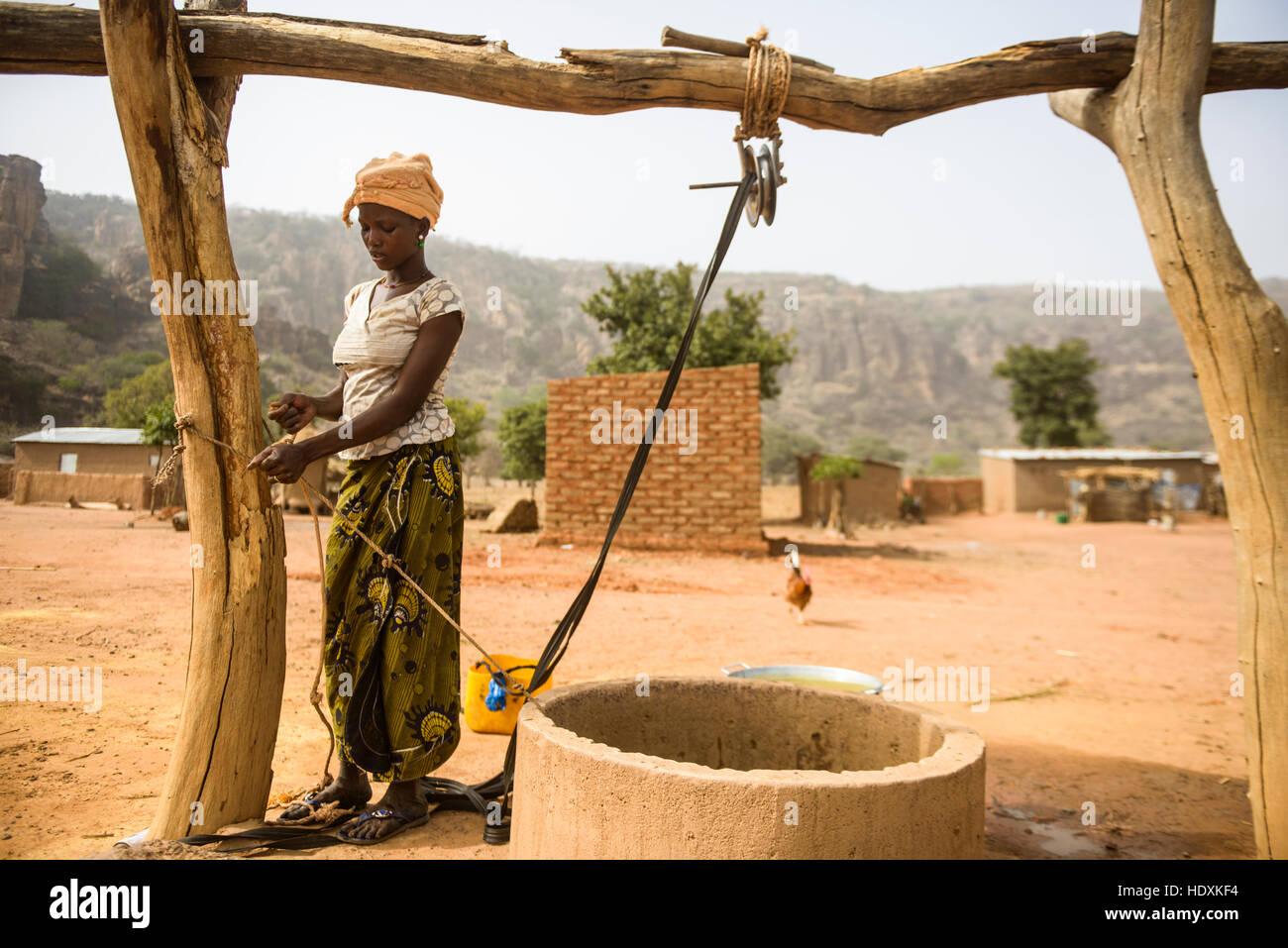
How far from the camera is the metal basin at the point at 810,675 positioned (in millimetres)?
3701

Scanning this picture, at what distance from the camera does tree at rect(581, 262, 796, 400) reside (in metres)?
20.8

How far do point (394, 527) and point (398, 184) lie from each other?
1.02 metres

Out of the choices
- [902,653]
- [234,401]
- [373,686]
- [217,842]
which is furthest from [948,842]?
[902,653]

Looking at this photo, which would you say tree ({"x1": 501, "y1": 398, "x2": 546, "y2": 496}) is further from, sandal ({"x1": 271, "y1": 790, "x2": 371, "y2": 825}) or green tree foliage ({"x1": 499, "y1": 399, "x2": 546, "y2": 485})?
sandal ({"x1": 271, "y1": 790, "x2": 371, "y2": 825})

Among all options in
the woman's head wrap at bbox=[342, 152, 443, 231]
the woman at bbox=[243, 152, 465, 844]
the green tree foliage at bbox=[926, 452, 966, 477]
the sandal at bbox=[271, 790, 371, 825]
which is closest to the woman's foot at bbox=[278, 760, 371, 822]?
the sandal at bbox=[271, 790, 371, 825]

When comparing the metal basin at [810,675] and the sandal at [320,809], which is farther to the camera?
the metal basin at [810,675]

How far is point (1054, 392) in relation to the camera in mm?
39094

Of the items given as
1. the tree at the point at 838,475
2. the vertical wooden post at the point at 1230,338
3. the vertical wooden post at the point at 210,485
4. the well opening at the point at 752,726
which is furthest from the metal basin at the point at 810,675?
the tree at the point at 838,475

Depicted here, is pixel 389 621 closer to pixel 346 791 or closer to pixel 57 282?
pixel 346 791

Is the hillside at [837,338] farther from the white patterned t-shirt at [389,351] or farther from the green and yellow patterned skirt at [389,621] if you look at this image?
the green and yellow patterned skirt at [389,621]

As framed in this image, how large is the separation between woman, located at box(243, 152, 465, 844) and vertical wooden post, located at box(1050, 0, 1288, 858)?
7.20 feet

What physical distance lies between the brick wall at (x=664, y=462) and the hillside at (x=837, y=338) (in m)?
13.1

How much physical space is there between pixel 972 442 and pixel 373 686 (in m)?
71.2
